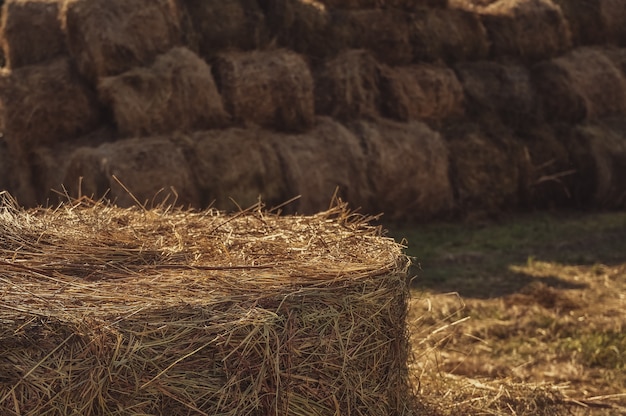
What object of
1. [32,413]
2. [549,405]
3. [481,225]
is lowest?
[481,225]

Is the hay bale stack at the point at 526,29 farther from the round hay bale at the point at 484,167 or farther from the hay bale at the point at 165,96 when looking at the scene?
the hay bale at the point at 165,96

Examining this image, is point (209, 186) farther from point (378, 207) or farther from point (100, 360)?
point (100, 360)

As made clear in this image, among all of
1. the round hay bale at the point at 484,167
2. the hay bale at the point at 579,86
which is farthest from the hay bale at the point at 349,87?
the hay bale at the point at 579,86

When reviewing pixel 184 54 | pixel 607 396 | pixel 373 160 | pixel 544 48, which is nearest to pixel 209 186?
pixel 184 54

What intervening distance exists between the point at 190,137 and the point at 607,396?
15.9 feet

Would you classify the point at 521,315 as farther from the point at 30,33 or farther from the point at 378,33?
the point at 30,33

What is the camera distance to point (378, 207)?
32.9ft

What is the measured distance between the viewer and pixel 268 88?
374 inches

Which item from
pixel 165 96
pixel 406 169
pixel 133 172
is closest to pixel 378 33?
pixel 406 169

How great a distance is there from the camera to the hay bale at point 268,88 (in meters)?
9.40

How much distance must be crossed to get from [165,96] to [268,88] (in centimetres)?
108

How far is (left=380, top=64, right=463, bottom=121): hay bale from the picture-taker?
34.8 feet

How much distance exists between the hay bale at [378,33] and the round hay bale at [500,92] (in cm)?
83

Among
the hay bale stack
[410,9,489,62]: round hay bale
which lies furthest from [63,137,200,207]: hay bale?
the hay bale stack
